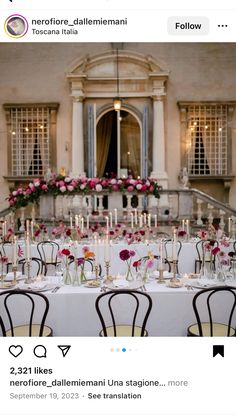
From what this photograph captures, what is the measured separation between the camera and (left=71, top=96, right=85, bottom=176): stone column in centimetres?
814

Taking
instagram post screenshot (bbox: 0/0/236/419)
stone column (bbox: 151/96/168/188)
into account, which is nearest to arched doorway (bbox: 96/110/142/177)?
instagram post screenshot (bbox: 0/0/236/419)

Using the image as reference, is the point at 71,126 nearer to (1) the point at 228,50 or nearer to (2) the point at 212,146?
(2) the point at 212,146

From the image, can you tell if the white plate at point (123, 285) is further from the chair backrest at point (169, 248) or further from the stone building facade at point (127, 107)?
the stone building facade at point (127, 107)

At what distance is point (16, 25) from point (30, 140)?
7.12 m

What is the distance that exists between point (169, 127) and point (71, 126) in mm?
2144

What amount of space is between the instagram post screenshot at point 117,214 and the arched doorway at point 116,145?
→ 0.03 m

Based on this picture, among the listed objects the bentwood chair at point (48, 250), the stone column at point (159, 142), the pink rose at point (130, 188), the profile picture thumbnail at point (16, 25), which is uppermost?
the stone column at point (159, 142)

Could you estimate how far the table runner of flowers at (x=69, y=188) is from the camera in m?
5.67

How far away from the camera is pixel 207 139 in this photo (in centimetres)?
846

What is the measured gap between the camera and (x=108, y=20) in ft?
5.25

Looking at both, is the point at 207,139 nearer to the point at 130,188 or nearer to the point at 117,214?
the point at 130,188

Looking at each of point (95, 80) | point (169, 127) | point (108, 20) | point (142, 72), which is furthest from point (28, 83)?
point (108, 20)

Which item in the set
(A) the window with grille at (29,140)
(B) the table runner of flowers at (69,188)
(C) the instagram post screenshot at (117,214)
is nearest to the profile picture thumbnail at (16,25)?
(C) the instagram post screenshot at (117,214)
